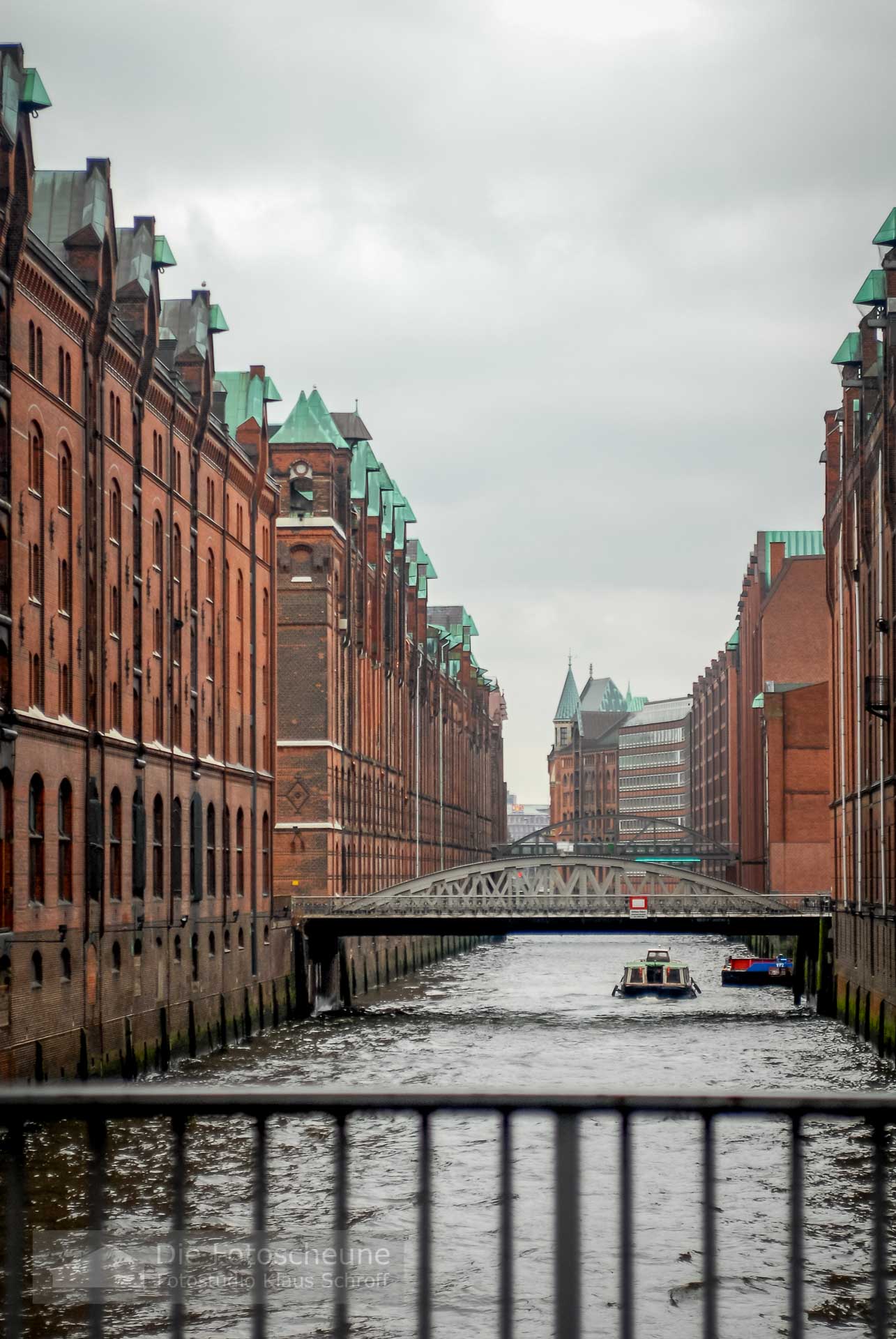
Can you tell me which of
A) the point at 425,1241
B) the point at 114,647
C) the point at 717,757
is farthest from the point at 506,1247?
the point at 717,757

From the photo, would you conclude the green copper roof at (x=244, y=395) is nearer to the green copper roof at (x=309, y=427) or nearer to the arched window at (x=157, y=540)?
the green copper roof at (x=309, y=427)

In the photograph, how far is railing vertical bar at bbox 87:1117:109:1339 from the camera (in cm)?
531

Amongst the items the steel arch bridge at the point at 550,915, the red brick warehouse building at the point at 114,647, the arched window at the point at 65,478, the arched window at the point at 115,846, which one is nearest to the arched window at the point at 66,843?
the red brick warehouse building at the point at 114,647

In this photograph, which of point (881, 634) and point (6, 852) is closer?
point (6, 852)

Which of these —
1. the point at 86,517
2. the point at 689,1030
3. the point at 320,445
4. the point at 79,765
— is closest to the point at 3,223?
the point at 86,517

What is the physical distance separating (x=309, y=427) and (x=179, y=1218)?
216ft

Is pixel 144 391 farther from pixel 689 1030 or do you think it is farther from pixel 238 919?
pixel 689 1030

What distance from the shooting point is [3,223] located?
31.2m

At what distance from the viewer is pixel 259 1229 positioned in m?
5.65

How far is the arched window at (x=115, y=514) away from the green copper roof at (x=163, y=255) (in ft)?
24.5

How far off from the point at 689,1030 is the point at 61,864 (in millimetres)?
23060

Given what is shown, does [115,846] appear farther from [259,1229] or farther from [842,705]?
[259,1229]

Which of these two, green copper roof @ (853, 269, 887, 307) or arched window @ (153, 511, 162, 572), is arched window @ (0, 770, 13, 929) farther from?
green copper roof @ (853, 269, 887, 307)

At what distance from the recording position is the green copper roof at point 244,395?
5766 cm
